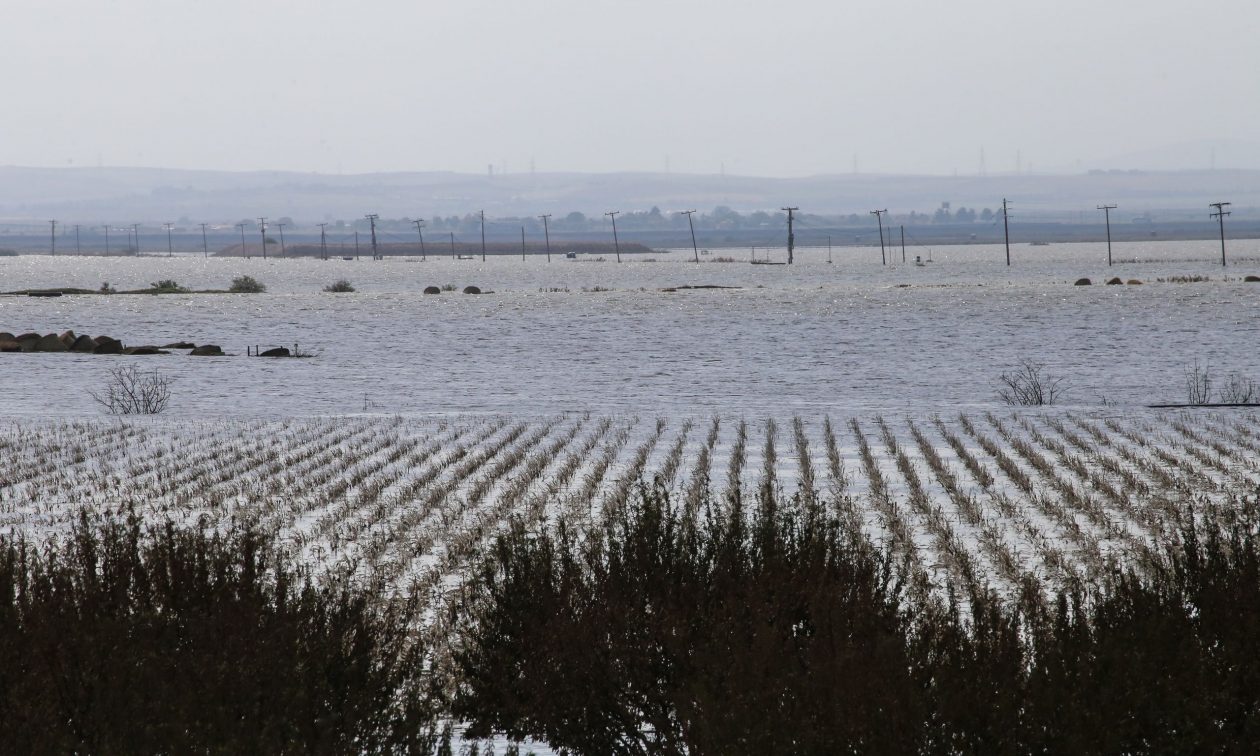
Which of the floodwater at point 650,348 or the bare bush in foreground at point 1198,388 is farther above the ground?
the floodwater at point 650,348

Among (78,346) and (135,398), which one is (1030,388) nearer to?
(135,398)

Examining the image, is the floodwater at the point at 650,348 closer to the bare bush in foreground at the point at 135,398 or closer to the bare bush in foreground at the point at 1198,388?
the bare bush in foreground at the point at 1198,388

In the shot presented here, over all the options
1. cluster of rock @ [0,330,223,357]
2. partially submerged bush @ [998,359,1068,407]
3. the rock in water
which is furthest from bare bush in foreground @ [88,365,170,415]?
partially submerged bush @ [998,359,1068,407]

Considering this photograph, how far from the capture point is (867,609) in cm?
573

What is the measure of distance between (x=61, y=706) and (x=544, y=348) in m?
32.6

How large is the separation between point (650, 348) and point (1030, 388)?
1415cm

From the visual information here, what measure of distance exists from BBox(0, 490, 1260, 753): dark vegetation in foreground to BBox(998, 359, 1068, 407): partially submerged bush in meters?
16.0

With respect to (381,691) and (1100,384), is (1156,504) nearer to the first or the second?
(381,691)

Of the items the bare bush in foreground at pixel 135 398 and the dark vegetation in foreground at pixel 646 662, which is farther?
the bare bush in foreground at pixel 135 398

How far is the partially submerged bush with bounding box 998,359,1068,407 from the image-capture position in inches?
891

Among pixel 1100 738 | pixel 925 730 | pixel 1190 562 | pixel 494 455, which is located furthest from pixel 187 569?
pixel 494 455

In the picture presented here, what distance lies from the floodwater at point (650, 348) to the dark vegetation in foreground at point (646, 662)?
14.2 m

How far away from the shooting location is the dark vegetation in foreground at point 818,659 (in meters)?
4.46

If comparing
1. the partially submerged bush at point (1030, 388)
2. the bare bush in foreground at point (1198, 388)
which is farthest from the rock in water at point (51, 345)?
the bare bush in foreground at point (1198, 388)
